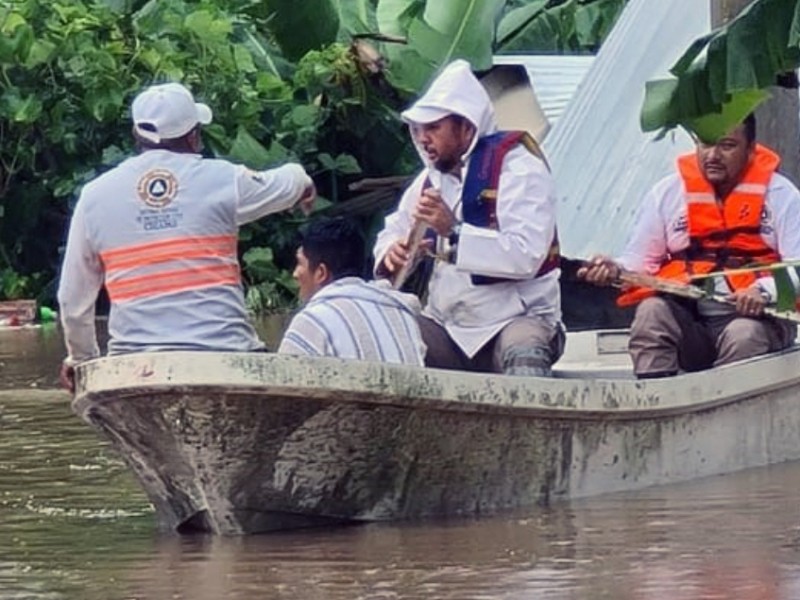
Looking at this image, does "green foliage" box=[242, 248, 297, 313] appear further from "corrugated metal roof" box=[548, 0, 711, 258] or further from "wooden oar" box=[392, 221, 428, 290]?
"wooden oar" box=[392, 221, 428, 290]

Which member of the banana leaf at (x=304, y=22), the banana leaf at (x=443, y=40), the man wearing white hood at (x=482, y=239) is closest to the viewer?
the man wearing white hood at (x=482, y=239)

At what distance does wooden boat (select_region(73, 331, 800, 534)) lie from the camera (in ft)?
25.3

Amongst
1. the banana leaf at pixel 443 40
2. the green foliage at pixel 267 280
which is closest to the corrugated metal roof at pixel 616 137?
the banana leaf at pixel 443 40

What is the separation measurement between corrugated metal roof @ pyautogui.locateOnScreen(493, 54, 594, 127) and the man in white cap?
717cm

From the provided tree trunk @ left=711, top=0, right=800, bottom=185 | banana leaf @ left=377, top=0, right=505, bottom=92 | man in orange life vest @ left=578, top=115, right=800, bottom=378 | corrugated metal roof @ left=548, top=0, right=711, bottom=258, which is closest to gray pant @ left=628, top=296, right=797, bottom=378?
man in orange life vest @ left=578, top=115, right=800, bottom=378

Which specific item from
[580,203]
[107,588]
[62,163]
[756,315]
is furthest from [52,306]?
[107,588]

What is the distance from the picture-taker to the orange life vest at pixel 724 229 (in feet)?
31.0

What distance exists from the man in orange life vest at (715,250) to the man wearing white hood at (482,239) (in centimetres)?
61

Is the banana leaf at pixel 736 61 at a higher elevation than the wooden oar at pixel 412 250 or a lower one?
higher

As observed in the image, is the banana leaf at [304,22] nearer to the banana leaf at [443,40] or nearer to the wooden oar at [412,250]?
the banana leaf at [443,40]

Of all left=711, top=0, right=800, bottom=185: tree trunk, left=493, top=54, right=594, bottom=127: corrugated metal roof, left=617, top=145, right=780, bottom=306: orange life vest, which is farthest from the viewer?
left=493, top=54, right=594, bottom=127: corrugated metal roof

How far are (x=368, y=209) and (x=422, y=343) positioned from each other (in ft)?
32.1

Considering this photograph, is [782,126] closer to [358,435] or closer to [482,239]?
[482,239]

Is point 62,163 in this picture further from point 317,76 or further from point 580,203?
point 580,203
